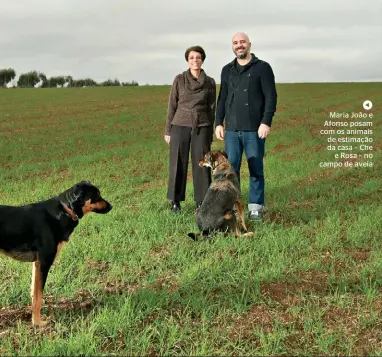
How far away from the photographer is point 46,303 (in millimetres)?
5125

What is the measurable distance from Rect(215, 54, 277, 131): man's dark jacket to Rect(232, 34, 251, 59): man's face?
0.63 feet

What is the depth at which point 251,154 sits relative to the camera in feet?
27.6

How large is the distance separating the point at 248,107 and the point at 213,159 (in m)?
1.07

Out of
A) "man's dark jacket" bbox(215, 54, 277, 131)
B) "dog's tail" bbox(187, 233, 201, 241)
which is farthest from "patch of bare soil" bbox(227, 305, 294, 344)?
"man's dark jacket" bbox(215, 54, 277, 131)

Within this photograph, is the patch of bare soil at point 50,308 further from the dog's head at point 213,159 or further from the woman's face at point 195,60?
the woman's face at point 195,60

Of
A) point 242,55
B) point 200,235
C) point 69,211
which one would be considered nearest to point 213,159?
point 200,235

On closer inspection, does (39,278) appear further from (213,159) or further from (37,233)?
(213,159)

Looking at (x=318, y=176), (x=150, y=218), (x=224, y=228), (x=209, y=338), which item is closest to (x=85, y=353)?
(x=209, y=338)

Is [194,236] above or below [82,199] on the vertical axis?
below

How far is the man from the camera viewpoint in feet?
26.5

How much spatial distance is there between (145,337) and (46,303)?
4.58 ft

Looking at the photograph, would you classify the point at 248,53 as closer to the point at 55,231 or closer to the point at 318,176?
the point at 55,231

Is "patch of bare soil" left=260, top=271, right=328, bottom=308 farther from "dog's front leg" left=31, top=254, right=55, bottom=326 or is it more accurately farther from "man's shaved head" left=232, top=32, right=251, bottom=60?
"man's shaved head" left=232, top=32, right=251, bottom=60

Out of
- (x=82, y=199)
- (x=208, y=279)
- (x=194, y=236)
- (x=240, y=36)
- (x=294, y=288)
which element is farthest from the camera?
(x=240, y=36)
